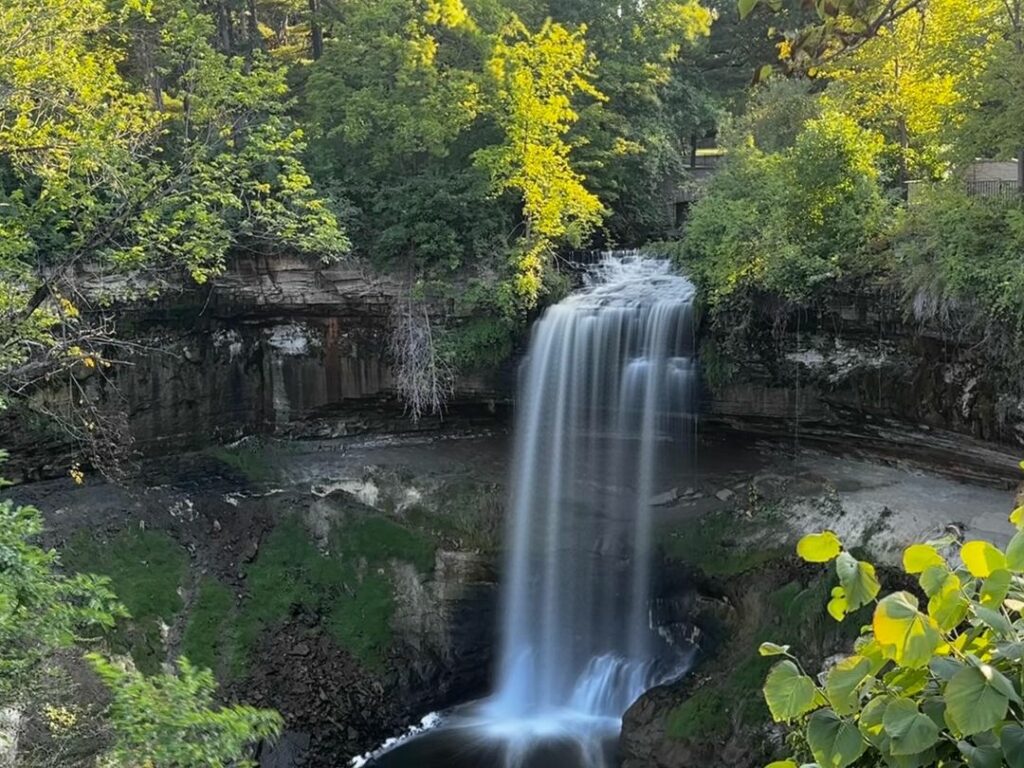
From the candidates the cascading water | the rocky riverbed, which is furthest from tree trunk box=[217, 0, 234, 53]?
the cascading water

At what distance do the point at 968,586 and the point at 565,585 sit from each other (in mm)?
14431

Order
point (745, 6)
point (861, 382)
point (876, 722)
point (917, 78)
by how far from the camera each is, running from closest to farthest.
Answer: point (876, 722) → point (745, 6) → point (861, 382) → point (917, 78)

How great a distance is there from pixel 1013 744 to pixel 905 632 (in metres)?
0.26

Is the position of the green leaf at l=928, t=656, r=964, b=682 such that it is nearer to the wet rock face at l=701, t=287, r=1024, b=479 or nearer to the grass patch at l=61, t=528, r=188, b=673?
the wet rock face at l=701, t=287, r=1024, b=479

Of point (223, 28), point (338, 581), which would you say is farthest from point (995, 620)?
point (223, 28)

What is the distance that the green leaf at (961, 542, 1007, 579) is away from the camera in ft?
5.72

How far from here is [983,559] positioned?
5.74 feet

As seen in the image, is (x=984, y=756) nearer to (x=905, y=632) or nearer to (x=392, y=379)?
(x=905, y=632)

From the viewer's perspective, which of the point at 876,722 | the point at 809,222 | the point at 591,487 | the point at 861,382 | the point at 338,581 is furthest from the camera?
the point at 591,487

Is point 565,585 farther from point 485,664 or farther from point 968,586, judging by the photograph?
point 968,586

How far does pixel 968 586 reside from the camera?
1863mm

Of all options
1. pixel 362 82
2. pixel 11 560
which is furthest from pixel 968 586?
pixel 362 82

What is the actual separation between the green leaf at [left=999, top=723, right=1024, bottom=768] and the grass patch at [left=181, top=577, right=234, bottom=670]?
565 inches

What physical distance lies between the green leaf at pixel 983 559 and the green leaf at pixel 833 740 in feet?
1.39
